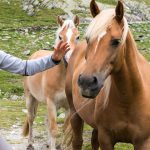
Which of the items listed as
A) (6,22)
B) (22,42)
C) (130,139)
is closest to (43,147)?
(130,139)

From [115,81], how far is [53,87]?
13.8ft

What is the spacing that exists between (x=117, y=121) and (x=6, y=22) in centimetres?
4802

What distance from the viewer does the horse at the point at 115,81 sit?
5.11 metres

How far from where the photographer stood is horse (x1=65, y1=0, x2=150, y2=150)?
511 centimetres

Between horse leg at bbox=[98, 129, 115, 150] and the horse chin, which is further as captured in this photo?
horse leg at bbox=[98, 129, 115, 150]

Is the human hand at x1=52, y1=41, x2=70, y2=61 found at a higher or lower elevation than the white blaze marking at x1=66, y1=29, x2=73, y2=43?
higher

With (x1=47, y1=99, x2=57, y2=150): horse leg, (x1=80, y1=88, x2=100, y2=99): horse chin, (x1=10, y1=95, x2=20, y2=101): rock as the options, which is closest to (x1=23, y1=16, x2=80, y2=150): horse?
(x1=47, y1=99, x2=57, y2=150): horse leg

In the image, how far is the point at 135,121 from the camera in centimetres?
589

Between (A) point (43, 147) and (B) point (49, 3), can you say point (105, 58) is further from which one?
(B) point (49, 3)

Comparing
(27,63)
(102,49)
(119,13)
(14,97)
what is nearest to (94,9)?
(119,13)

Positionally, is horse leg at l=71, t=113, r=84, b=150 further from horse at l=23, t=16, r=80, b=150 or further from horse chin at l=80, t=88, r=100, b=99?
horse chin at l=80, t=88, r=100, b=99

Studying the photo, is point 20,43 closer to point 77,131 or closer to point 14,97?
point 14,97

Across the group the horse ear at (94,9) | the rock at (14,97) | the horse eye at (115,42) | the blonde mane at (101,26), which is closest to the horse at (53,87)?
the horse ear at (94,9)

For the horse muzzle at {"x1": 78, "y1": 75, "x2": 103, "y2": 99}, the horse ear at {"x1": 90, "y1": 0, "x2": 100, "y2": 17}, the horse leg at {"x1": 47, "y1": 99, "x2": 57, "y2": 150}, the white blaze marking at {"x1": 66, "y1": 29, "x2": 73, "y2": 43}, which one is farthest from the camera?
the horse leg at {"x1": 47, "y1": 99, "x2": 57, "y2": 150}
